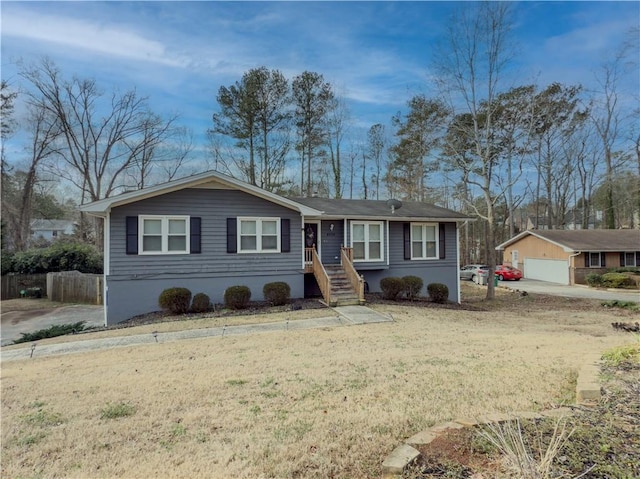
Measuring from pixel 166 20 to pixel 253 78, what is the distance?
14.7 m

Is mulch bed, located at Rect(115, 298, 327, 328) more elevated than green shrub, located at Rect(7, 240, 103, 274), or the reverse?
green shrub, located at Rect(7, 240, 103, 274)

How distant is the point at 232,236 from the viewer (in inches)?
497

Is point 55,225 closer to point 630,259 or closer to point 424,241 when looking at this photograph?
point 424,241

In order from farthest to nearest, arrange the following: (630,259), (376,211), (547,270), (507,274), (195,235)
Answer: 1. (547,270)
2. (507,274)
3. (630,259)
4. (376,211)
5. (195,235)

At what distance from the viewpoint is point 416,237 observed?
1583cm

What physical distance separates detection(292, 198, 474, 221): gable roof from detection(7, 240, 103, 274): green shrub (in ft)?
43.7

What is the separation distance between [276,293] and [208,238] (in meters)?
3.07

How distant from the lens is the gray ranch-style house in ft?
38.2

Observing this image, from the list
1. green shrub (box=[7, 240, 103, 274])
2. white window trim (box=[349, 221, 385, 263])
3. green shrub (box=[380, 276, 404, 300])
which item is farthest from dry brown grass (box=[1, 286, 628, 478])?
green shrub (box=[7, 240, 103, 274])

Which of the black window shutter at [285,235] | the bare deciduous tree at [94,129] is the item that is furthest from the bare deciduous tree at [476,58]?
the bare deciduous tree at [94,129]

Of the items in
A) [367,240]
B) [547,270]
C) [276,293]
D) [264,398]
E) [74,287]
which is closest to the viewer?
[264,398]

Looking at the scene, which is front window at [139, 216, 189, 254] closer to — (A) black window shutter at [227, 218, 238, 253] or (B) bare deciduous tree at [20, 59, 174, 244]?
(A) black window shutter at [227, 218, 238, 253]

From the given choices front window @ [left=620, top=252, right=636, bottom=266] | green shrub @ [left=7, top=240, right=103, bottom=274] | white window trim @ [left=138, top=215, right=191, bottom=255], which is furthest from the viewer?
front window @ [left=620, top=252, right=636, bottom=266]

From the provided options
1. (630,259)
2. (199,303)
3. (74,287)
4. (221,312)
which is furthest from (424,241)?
(630,259)
